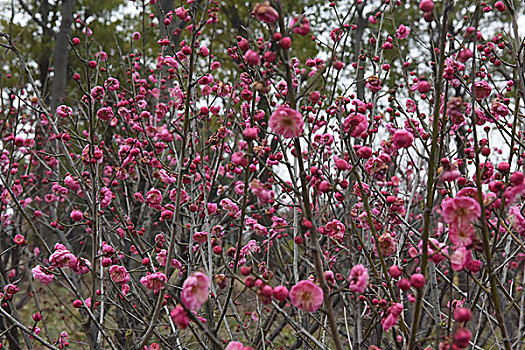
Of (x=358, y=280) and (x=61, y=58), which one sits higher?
Answer: (x=61, y=58)

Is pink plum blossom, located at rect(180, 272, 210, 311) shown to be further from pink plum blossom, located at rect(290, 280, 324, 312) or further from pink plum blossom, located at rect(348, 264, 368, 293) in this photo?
pink plum blossom, located at rect(348, 264, 368, 293)

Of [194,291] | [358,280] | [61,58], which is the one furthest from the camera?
[61,58]

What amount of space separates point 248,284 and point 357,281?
1.06 feet

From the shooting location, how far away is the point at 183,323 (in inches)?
42.5

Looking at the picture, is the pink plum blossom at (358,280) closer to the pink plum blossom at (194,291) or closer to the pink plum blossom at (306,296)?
the pink plum blossom at (306,296)

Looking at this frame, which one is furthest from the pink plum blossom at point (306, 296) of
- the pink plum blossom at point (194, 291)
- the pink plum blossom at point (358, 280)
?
the pink plum blossom at point (194, 291)

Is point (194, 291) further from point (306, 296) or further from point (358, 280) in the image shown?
point (358, 280)

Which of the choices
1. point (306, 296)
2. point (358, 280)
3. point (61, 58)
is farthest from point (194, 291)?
point (61, 58)

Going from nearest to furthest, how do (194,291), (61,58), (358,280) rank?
1. (194,291)
2. (358,280)
3. (61,58)

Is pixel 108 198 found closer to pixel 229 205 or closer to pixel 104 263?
pixel 104 263

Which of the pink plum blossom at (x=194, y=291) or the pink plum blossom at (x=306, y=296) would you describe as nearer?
the pink plum blossom at (x=194, y=291)

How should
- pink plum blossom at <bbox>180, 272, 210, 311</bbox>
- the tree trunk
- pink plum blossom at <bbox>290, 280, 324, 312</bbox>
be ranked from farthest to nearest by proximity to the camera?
the tree trunk
pink plum blossom at <bbox>290, 280, 324, 312</bbox>
pink plum blossom at <bbox>180, 272, 210, 311</bbox>

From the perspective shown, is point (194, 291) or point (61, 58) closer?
point (194, 291)

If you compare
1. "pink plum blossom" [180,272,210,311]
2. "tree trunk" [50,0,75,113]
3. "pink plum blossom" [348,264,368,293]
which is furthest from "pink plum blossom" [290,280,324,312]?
"tree trunk" [50,0,75,113]
